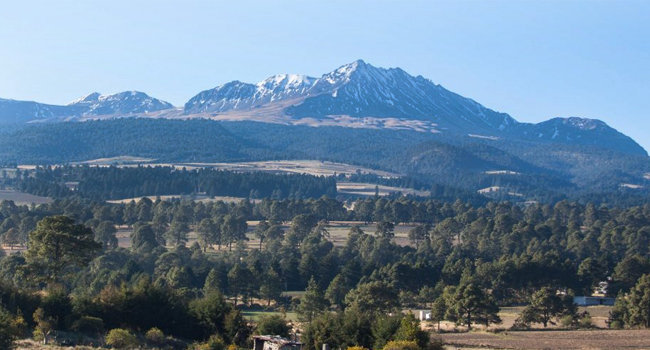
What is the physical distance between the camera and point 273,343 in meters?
45.1

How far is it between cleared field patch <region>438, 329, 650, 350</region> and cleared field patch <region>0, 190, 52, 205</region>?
11908 cm

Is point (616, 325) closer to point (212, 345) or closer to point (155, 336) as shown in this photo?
point (212, 345)

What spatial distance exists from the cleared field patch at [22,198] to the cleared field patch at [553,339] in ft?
391

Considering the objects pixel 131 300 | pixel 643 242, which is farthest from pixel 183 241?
pixel 131 300

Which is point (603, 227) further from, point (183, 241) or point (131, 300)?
point (131, 300)

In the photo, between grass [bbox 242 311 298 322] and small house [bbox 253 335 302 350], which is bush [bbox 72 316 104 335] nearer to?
small house [bbox 253 335 302 350]

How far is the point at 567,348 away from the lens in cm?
5578

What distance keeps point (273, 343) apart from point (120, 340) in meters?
7.33

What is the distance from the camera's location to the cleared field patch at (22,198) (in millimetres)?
165837

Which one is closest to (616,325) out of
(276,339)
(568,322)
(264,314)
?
(568,322)

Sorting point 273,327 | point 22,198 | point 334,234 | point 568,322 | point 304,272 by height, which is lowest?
point 22,198

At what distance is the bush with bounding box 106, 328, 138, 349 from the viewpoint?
4219 cm

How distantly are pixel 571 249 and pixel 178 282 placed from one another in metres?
55.3

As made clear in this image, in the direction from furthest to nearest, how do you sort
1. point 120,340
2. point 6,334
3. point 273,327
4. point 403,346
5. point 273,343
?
point 273,327, point 273,343, point 120,340, point 403,346, point 6,334
